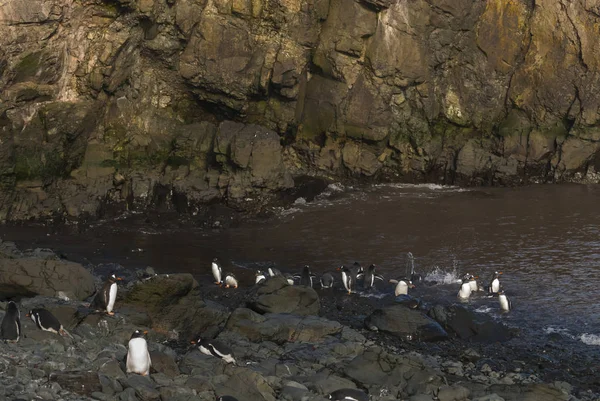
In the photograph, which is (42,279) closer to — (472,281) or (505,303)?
(472,281)

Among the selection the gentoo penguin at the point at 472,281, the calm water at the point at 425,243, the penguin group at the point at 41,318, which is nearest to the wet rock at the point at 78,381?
the penguin group at the point at 41,318

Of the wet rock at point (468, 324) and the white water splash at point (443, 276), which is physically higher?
the wet rock at point (468, 324)

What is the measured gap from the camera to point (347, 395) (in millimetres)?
16641

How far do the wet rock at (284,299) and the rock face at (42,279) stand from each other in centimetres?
526


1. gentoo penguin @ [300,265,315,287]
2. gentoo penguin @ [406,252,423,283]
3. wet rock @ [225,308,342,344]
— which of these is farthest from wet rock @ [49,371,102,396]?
gentoo penguin @ [406,252,423,283]

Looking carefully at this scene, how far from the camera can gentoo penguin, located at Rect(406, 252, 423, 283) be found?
2869 centimetres

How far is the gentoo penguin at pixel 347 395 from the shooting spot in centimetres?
1659

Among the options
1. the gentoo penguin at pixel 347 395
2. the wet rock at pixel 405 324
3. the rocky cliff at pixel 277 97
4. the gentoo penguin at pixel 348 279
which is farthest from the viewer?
the rocky cliff at pixel 277 97

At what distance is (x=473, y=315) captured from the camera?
2367cm

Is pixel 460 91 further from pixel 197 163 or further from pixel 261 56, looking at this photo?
pixel 197 163

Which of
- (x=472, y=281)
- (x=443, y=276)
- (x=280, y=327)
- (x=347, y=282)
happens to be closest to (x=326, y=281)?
(x=347, y=282)

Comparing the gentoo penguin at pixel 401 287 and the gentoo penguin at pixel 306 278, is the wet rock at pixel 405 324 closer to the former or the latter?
the gentoo penguin at pixel 401 287

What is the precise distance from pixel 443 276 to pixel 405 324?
278 inches

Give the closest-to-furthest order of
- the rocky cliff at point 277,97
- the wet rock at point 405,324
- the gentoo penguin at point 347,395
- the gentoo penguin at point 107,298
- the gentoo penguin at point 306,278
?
the gentoo penguin at point 347,395 → the gentoo penguin at point 107,298 → the wet rock at point 405,324 → the gentoo penguin at point 306,278 → the rocky cliff at point 277,97
